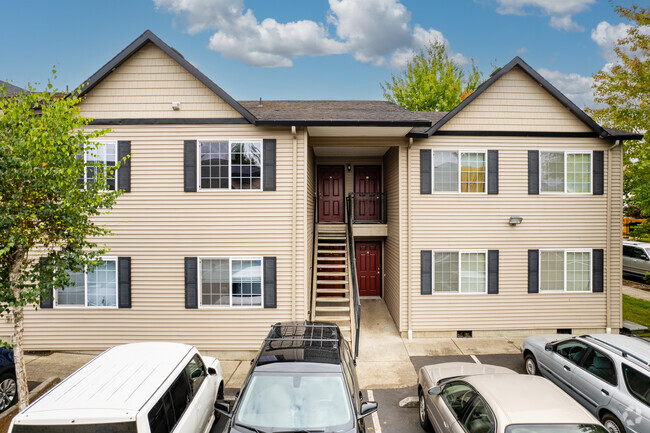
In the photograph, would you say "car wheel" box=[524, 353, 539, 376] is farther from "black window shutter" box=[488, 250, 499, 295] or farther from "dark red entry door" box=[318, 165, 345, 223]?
"dark red entry door" box=[318, 165, 345, 223]

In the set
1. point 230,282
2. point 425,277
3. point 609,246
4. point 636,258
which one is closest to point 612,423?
point 425,277

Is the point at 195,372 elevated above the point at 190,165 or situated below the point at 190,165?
below

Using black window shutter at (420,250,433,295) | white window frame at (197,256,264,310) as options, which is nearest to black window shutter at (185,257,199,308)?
white window frame at (197,256,264,310)

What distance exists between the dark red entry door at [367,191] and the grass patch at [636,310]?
953 centimetres

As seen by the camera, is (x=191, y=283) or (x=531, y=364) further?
(x=191, y=283)

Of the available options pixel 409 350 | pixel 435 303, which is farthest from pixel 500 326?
pixel 409 350

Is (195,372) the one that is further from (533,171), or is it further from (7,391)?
(533,171)

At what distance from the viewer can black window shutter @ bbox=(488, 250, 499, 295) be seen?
417 inches

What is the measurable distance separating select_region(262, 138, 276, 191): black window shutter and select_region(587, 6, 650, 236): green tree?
1076 cm

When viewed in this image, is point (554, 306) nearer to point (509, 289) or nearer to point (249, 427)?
point (509, 289)

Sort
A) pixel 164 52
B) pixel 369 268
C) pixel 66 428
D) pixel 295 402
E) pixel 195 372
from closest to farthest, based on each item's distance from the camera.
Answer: pixel 66 428 < pixel 295 402 < pixel 195 372 < pixel 164 52 < pixel 369 268

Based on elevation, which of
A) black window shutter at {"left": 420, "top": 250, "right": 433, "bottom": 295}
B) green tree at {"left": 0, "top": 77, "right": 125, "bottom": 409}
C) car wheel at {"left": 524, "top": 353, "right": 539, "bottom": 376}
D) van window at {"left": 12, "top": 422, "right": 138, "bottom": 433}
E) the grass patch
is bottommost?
the grass patch

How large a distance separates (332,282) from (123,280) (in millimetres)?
6132

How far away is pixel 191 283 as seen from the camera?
31.5 ft
